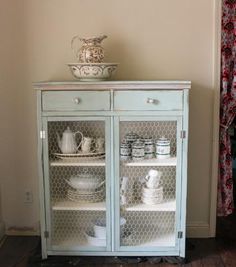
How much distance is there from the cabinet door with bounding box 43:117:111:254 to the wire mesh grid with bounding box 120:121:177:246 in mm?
122

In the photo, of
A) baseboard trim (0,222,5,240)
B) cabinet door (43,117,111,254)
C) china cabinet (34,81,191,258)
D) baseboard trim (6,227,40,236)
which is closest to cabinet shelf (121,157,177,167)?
china cabinet (34,81,191,258)

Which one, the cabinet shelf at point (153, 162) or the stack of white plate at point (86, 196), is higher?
the cabinet shelf at point (153, 162)

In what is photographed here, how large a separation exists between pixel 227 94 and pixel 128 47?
0.76m

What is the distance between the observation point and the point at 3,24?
2717mm

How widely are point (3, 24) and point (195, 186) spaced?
174cm

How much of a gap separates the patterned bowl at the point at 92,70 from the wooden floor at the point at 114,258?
116 centimetres

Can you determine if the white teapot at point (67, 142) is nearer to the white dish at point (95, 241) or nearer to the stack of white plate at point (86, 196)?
the stack of white plate at point (86, 196)

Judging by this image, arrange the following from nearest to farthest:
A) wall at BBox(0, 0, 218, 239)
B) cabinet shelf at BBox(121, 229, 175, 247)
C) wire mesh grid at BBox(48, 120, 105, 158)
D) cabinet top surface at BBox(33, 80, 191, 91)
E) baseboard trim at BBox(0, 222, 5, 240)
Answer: cabinet top surface at BBox(33, 80, 191, 91), wire mesh grid at BBox(48, 120, 105, 158), cabinet shelf at BBox(121, 229, 175, 247), wall at BBox(0, 0, 218, 239), baseboard trim at BBox(0, 222, 5, 240)

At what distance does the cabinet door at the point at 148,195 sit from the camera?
96.7 inches

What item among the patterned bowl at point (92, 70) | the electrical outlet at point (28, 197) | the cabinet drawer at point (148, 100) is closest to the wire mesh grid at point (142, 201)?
the cabinet drawer at point (148, 100)

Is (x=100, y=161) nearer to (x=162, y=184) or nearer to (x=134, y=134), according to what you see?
(x=134, y=134)

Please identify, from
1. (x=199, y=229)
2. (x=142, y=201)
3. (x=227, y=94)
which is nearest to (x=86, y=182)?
(x=142, y=201)

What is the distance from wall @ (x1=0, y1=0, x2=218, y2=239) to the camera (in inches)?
106

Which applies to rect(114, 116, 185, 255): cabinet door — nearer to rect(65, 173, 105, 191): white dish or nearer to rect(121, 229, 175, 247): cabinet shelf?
rect(121, 229, 175, 247): cabinet shelf
